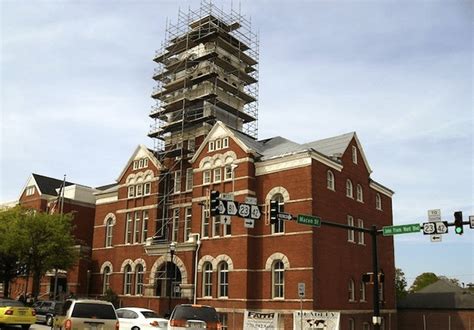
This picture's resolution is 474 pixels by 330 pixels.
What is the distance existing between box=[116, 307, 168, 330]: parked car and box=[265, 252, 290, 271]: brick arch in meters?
12.9

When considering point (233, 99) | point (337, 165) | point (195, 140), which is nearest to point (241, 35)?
point (233, 99)

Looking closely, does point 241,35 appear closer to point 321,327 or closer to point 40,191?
point 40,191

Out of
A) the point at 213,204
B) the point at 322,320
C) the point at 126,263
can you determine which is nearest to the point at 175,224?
the point at 126,263

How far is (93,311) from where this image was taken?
18.5 meters

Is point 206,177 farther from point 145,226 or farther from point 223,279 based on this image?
point 145,226

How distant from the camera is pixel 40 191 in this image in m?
59.8

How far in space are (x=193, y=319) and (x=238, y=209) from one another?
5.27m

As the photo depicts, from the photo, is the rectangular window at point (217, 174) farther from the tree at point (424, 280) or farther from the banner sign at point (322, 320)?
the tree at point (424, 280)

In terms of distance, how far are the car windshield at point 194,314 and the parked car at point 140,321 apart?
3.73 metres

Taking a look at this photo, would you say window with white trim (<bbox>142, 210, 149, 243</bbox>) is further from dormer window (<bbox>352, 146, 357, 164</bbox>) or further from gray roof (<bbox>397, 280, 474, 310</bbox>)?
gray roof (<bbox>397, 280, 474, 310</bbox>)

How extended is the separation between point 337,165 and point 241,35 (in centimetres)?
2165

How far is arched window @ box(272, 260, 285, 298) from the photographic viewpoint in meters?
36.8

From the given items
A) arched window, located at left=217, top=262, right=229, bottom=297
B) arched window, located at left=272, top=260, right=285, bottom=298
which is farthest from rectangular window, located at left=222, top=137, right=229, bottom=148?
arched window, located at left=272, top=260, right=285, bottom=298

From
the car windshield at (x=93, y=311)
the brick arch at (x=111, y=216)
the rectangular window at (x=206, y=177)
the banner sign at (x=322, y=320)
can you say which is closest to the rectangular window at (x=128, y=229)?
the brick arch at (x=111, y=216)
